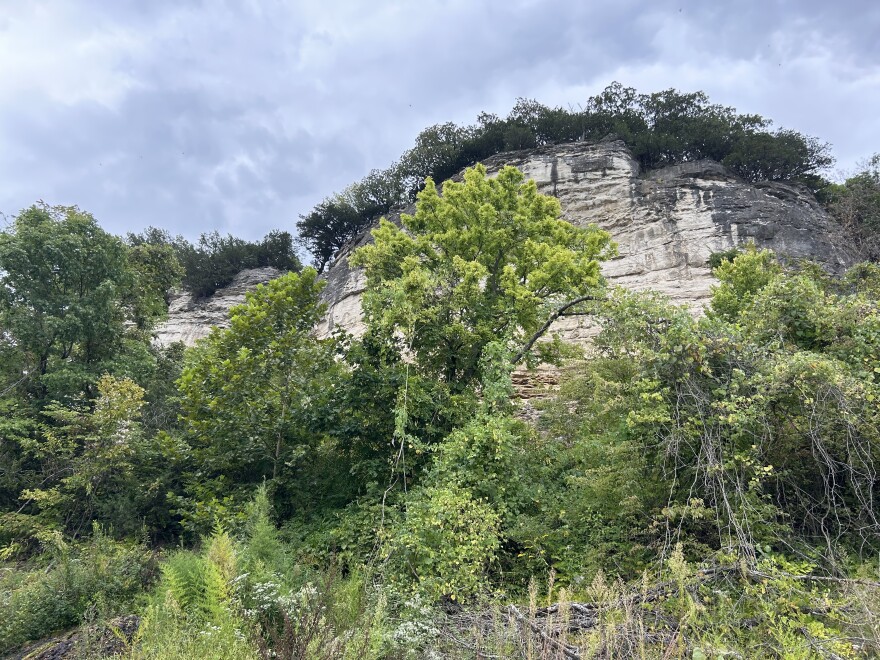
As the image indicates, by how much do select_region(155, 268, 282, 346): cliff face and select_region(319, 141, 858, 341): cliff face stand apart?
774 centimetres

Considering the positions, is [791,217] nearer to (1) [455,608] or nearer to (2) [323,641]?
(1) [455,608]

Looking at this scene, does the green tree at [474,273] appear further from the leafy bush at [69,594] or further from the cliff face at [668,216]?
the cliff face at [668,216]

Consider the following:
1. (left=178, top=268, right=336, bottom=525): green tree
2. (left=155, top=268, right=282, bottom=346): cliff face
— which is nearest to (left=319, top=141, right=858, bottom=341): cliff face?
(left=155, top=268, right=282, bottom=346): cliff face

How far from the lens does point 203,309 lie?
29.3 metres

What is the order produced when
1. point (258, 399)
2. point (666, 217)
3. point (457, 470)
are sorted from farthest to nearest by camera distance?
point (666, 217)
point (258, 399)
point (457, 470)

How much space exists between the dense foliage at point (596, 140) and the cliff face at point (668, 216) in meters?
2.27

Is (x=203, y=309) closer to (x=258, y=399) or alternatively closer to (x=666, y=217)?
(x=258, y=399)

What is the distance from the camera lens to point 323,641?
298 cm

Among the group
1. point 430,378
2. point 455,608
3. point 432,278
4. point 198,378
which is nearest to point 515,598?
point 455,608

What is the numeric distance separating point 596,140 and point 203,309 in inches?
994

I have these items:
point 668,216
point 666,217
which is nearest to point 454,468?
point 666,217

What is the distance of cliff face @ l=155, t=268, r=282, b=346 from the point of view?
91.7 ft

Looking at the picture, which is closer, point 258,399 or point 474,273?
point 258,399

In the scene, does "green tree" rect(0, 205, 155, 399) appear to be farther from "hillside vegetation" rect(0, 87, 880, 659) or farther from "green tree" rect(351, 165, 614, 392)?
"green tree" rect(351, 165, 614, 392)
